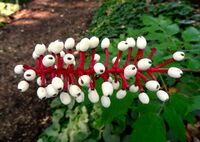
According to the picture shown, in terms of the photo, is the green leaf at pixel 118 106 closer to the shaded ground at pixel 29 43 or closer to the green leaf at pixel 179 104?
the green leaf at pixel 179 104

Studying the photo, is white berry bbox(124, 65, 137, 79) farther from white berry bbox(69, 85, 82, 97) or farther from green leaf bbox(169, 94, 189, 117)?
green leaf bbox(169, 94, 189, 117)

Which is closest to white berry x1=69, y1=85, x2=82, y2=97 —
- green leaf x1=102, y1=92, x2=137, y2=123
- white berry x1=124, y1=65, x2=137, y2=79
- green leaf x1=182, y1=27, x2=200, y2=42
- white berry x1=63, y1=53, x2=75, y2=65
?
white berry x1=63, y1=53, x2=75, y2=65

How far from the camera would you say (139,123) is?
1557mm

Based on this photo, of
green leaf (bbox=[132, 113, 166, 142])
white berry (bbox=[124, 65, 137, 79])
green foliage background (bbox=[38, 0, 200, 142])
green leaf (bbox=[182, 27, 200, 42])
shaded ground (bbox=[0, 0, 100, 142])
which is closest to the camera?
white berry (bbox=[124, 65, 137, 79])

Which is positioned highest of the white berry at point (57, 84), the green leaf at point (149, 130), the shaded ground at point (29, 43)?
the white berry at point (57, 84)

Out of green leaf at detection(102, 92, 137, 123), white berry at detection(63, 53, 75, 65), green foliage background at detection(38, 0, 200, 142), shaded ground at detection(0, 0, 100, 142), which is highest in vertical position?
white berry at detection(63, 53, 75, 65)

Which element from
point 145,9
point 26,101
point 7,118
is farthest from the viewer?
point 145,9

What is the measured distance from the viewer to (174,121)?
1608 millimetres

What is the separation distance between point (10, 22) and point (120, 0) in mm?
3029

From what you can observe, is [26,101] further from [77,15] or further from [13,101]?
[77,15]

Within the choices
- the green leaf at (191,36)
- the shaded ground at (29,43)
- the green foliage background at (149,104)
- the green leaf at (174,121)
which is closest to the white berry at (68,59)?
the green foliage background at (149,104)

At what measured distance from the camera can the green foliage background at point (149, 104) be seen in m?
1.62

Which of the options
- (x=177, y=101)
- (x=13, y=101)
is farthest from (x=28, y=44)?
(x=177, y=101)

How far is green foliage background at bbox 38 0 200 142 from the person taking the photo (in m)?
1.62
